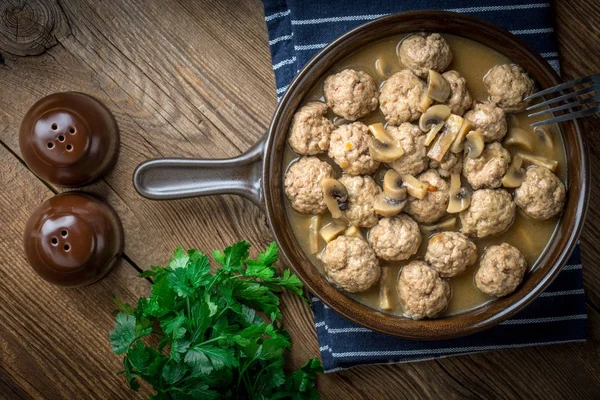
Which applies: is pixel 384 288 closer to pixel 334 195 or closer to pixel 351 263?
pixel 351 263

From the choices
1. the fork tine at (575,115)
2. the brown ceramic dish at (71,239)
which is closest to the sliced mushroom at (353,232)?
the fork tine at (575,115)

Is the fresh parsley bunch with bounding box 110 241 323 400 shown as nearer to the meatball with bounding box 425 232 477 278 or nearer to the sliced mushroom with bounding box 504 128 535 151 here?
the meatball with bounding box 425 232 477 278

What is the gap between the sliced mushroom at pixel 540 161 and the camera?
272 cm

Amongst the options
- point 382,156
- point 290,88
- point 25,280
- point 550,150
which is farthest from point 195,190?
point 550,150


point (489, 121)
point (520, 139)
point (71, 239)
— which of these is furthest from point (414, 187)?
point (71, 239)

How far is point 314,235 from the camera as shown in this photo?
2.77m

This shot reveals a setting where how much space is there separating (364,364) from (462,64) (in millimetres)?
1509

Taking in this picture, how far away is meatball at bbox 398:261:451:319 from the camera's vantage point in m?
2.65

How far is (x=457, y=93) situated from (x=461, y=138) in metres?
0.19

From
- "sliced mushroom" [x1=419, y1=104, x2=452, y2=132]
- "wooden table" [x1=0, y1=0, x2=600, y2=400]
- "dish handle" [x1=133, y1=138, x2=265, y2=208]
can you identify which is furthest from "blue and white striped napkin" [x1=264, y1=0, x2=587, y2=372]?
"sliced mushroom" [x1=419, y1=104, x2=452, y2=132]

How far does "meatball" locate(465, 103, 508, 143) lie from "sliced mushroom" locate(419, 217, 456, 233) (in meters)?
0.38

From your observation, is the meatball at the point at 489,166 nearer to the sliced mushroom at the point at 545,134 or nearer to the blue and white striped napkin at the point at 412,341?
the sliced mushroom at the point at 545,134

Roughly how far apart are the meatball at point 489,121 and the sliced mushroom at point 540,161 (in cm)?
17

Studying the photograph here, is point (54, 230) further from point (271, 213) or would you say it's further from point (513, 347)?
point (513, 347)
